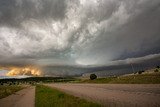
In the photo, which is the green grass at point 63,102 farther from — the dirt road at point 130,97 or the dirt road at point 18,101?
the dirt road at point 130,97

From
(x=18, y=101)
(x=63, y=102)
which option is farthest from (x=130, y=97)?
(x=18, y=101)

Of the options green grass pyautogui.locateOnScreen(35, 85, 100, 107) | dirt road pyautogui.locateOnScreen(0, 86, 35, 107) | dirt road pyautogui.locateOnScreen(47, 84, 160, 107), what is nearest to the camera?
dirt road pyautogui.locateOnScreen(47, 84, 160, 107)

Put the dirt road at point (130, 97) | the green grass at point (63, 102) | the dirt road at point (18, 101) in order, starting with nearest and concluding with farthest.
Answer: the dirt road at point (130, 97) < the green grass at point (63, 102) < the dirt road at point (18, 101)

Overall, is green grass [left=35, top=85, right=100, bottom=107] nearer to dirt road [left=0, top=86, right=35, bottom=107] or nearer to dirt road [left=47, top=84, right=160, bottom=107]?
dirt road [left=0, top=86, right=35, bottom=107]

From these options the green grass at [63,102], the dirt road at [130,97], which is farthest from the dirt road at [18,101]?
the dirt road at [130,97]

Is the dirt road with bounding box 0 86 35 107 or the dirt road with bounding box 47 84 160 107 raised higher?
the dirt road with bounding box 0 86 35 107

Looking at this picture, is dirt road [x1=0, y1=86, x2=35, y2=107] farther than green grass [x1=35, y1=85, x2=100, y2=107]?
Yes

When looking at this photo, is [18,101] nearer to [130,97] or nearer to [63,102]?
[63,102]

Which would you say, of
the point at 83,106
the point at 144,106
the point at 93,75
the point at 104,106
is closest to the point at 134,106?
the point at 144,106

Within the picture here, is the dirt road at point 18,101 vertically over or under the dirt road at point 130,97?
over

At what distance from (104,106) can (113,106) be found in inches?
44.2

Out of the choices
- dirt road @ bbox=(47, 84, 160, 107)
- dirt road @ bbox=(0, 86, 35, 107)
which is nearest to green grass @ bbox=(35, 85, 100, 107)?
dirt road @ bbox=(0, 86, 35, 107)

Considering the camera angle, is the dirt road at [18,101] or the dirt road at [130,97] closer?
the dirt road at [130,97]

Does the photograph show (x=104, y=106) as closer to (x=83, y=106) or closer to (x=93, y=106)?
(x=93, y=106)
